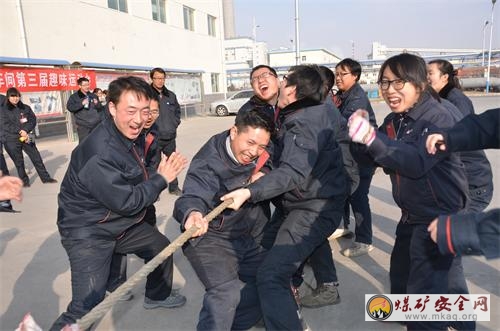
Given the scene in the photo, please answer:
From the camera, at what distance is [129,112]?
235 cm

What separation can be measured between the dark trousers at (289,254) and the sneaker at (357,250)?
120 centimetres

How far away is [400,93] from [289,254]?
1153 millimetres

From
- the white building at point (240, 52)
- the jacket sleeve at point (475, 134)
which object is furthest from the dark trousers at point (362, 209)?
the white building at point (240, 52)

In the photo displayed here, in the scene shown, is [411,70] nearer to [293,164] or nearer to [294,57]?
Answer: [293,164]

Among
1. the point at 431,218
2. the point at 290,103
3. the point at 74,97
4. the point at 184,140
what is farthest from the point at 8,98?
the point at 431,218

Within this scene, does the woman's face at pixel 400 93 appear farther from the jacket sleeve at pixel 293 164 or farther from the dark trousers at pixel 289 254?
the dark trousers at pixel 289 254

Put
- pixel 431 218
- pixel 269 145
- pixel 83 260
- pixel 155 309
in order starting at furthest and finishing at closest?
pixel 155 309 → pixel 269 145 → pixel 83 260 → pixel 431 218

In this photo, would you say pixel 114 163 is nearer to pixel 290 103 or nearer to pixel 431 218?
pixel 290 103

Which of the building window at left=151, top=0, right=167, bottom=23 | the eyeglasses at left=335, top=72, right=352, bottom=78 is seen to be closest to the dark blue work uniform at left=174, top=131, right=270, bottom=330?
the eyeglasses at left=335, top=72, right=352, bottom=78

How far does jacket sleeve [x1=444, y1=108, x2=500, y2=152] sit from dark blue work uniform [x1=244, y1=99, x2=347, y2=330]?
83 centimetres

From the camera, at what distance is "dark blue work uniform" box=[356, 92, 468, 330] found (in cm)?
203

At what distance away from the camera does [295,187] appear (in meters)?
2.49

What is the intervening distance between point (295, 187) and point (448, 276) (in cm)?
100

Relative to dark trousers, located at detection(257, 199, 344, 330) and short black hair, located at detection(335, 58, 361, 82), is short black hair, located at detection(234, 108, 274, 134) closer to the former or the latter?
dark trousers, located at detection(257, 199, 344, 330)
